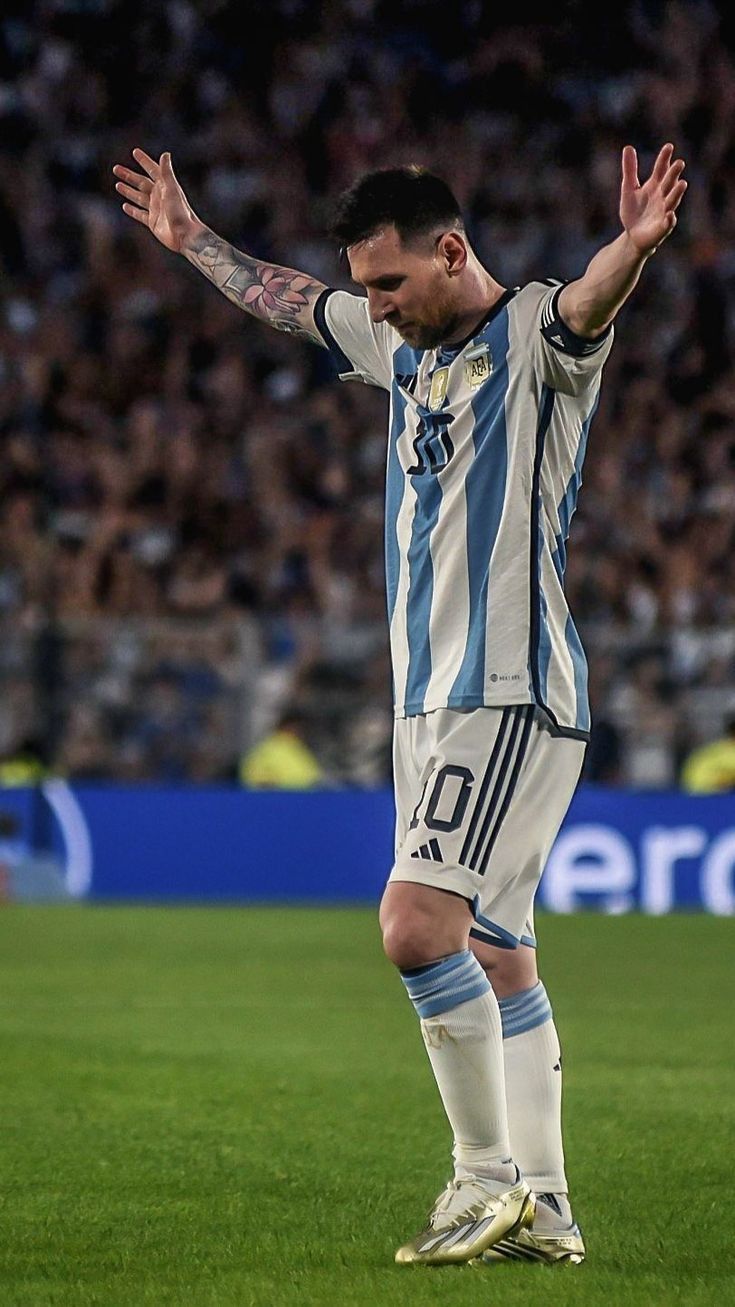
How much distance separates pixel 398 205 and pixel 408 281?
17 cm

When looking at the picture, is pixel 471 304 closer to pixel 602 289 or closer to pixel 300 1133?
pixel 602 289

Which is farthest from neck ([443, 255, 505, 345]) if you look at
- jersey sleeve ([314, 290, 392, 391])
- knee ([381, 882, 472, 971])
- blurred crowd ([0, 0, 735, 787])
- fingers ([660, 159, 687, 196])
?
blurred crowd ([0, 0, 735, 787])

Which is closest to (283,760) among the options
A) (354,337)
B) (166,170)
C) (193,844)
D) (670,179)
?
(193,844)

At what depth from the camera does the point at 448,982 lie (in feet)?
14.5

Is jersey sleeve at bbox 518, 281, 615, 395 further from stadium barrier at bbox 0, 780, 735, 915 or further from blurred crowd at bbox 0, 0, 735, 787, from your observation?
blurred crowd at bbox 0, 0, 735, 787

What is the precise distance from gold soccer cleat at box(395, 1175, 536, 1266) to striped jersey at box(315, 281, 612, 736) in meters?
0.99

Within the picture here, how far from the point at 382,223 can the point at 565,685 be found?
1.06 m

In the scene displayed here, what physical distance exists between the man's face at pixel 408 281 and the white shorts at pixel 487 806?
841mm

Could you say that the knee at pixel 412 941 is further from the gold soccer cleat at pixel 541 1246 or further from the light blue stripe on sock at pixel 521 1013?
the gold soccer cleat at pixel 541 1246

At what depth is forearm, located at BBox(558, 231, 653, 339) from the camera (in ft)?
13.5

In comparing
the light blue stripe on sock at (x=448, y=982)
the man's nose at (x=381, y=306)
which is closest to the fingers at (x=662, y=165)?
the man's nose at (x=381, y=306)

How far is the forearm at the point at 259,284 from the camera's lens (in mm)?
5285

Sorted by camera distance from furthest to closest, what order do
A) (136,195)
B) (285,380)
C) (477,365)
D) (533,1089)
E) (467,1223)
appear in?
(285,380) < (136,195) < (533,1089) < (477,365) < (467,1223)

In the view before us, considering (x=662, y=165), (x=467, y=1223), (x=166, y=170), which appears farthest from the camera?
(x=166, y=170)
